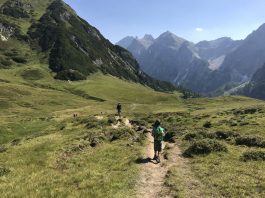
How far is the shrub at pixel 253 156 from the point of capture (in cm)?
2741

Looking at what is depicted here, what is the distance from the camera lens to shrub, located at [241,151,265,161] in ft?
89.9

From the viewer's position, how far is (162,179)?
2312 centimetres

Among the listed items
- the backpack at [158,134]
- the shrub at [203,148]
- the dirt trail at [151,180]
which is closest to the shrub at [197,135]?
the shrub at [203,148]

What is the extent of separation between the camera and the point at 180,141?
125 ft

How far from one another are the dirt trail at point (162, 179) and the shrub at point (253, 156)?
4.22 m

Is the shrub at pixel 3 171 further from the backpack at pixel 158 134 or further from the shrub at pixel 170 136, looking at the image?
the shrub at pixel 170 136

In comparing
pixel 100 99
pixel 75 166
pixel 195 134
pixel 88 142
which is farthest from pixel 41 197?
pixel 100 99

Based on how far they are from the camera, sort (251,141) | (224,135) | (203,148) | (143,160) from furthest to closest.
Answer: (224,135) → (251,141) → (203,148) → (143,160)

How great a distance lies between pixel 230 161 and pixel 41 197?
522 inches

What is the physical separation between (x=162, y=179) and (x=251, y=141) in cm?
1421

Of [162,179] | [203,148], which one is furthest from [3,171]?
[203,148]

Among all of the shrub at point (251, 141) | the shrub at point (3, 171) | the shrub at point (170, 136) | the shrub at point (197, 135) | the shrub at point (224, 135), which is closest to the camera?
the shrub at point (3, 171)

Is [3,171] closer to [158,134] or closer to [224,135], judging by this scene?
[158,134]

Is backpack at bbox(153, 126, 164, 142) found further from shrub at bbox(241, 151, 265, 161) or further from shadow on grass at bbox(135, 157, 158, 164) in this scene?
shrub at bbox(241, 151, 265, 161)
